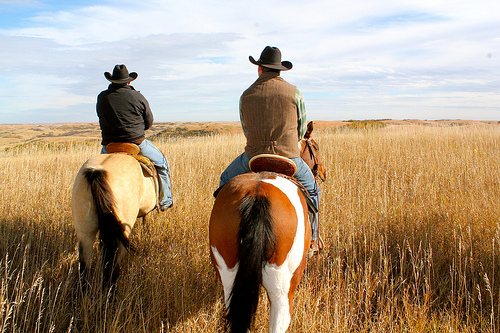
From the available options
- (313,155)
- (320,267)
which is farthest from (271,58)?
(320,267)

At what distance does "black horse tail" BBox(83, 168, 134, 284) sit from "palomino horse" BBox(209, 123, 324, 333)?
51.7 inches

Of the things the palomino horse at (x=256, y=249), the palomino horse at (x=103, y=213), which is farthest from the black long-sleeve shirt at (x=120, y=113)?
the palomino horse at (x=256, y=249)

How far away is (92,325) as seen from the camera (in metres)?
2.69

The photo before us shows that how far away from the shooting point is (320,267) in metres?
3.49

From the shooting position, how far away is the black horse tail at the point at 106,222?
283cm

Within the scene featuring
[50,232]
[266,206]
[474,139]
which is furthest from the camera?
[474,139]

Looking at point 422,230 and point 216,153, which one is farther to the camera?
point 216,153

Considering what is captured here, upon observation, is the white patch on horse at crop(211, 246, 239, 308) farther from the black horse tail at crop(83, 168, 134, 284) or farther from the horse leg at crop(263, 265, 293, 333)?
Result: the black horse tail at crop(83, 168, 134, 284)

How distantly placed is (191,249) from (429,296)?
105 inches

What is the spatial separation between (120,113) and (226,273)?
2.81 metres

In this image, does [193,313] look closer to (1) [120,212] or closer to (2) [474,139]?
(1) [120,212]

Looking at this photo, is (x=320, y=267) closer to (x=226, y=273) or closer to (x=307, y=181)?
(x=307, y=181)

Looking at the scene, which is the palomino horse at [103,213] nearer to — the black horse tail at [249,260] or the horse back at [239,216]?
the horse back at [239,216]

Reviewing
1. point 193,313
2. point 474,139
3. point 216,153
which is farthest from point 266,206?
point 474,139
